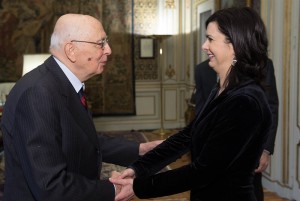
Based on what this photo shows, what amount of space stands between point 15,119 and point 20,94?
0.09m

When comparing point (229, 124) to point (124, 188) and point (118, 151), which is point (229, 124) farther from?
point (118, 151)

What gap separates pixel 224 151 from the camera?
4.99 feet

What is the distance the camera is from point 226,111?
1538 mm

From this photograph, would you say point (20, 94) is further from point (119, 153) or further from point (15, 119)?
point (119, 153)

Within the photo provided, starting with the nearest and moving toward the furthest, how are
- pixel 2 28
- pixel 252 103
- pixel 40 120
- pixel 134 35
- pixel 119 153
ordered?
pixel 40 120
pixel 252 103
pixel 119 153
pixel 2 28
pixel 134 35

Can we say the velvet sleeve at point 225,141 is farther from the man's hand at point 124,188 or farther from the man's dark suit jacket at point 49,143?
the man's dark suit jacket at point 49,143

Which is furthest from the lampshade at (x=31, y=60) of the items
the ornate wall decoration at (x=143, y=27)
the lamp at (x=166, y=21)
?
the lamp at (x=166, y=21)

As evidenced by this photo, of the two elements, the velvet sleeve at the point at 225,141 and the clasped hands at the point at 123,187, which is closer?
the velvet sleeve at the point at 225,141

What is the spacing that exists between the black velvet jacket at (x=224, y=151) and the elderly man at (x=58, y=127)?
0.99ft

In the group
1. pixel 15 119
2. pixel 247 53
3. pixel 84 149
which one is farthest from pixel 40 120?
pixel 247 53

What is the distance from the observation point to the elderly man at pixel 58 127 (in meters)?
1.40

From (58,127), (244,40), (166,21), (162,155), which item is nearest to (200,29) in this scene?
(166,21)

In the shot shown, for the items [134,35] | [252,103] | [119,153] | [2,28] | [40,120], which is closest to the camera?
[40,120]

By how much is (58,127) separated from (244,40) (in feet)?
2.61
